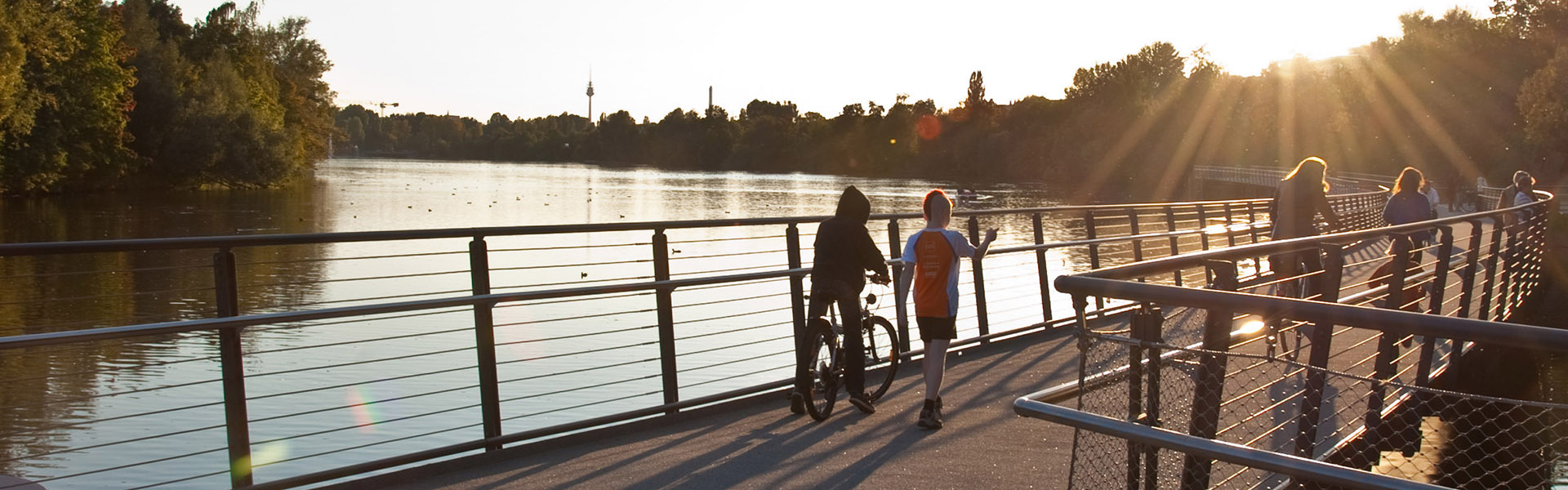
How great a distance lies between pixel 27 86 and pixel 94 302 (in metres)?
30.4

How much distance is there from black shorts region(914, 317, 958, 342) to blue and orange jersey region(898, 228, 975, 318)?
0.08 feet

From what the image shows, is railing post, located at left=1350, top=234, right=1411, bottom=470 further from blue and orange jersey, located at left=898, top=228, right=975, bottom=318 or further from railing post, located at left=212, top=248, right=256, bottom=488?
railing post, located at left=212, top=248, right=256, bottom=488

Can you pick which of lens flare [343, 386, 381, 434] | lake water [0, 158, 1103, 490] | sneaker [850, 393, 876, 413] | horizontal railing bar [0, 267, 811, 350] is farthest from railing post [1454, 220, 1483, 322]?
lens flare [343, 386, 381, 434]

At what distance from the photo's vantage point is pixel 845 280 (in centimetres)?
776

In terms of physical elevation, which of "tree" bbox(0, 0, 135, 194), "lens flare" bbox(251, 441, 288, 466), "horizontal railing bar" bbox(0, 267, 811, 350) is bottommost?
"lens flare" bbox(251, 441, 288, 466)

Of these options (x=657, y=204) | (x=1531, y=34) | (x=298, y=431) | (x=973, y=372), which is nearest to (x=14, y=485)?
A: (x=973, y=372)

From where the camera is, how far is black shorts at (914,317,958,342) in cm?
753

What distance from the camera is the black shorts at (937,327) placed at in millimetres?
7532

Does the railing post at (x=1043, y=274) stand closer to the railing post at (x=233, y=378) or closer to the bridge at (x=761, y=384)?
the bridge at (x=761, y=384)

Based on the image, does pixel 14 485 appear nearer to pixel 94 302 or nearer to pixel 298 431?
pixel 298 431

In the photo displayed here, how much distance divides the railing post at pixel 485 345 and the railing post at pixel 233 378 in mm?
1229

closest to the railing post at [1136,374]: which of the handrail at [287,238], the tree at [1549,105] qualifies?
the handrail at [287,238]

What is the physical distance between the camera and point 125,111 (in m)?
58.2

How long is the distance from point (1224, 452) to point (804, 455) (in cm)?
378
